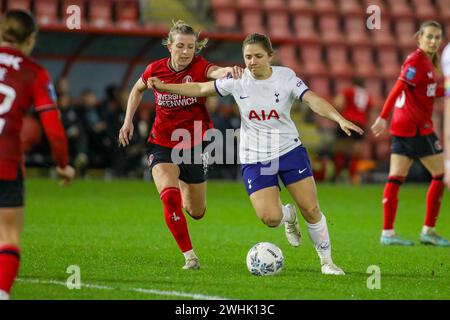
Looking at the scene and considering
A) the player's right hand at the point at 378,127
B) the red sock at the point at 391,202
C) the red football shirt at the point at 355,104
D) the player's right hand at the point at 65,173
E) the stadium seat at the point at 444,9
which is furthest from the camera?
the stadium seat at the point at 444,9

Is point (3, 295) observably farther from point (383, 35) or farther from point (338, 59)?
point (383, 35)

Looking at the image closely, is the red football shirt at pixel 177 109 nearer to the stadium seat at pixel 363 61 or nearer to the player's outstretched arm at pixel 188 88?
the player's outstretched arm at pixel 188 88

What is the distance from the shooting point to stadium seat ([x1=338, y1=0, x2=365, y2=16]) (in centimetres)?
2561

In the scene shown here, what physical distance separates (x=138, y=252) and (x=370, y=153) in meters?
15.1

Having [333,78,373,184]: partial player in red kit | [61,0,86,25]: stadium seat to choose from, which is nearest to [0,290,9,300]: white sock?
[333,78,373,184]: partial player in red kit

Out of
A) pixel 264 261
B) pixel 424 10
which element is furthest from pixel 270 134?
pixel 424 10

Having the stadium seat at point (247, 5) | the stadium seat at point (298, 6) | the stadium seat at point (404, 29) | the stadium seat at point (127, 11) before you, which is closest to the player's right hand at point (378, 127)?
the stadium seat at point (127, 11)

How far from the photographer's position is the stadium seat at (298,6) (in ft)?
83.1

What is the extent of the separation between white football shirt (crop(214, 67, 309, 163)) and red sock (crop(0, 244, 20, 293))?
8.96ft

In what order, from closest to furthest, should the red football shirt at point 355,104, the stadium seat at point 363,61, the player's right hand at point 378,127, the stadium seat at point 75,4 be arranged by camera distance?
the player's right hand at point 378,127
the red football shirt at point 355,104
the stadium seat at point 75,4
the stadium seat at point 363,61

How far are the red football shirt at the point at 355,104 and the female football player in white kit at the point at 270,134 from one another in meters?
12.9

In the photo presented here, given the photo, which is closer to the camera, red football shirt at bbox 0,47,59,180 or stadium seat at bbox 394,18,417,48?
red football shirt at bbox 0,47,59,180

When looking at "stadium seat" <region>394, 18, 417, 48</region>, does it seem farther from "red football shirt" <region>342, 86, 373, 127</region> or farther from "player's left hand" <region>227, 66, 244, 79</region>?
"player's left hand" <region>227, 66, 244, 79</region>
